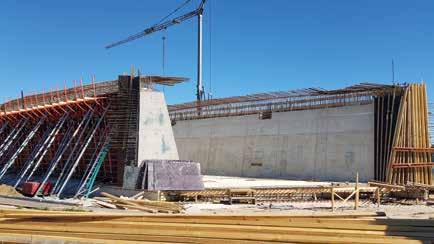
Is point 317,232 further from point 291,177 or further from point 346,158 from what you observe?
point 291,177

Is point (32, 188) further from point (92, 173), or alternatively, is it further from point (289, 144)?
point (289, 144)

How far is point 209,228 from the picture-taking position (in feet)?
30.5

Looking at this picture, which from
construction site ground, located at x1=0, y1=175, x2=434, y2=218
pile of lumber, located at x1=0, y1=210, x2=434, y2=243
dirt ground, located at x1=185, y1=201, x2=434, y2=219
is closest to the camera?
pile of lumber, located at x1=0, y1=210, x2=434, y2=243

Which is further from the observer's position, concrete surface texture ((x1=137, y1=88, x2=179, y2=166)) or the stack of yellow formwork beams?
the stack of yellow formwork beams

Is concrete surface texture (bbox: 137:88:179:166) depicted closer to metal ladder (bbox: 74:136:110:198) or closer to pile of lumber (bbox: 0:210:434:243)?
metal ladder (bbox: 74:136:110:198)

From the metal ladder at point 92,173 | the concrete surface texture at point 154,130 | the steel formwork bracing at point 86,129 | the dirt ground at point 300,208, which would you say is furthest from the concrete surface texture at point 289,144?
the metal ladder at point 92,173

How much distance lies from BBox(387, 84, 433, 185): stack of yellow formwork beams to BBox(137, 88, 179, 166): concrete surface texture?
14.1 meters

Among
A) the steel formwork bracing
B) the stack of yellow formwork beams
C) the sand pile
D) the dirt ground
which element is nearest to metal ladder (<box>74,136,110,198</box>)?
the steel formwork bracing

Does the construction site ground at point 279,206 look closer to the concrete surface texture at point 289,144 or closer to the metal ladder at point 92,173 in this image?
the metal ladder at point 92,173

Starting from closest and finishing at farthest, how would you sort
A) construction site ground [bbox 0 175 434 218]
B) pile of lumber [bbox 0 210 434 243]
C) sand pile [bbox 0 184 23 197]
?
pile of lumber [bbox 0 210 434 243] < construction site ground [bbox 0 175 434 218] < sand pile [bbox 0 184 23 197]

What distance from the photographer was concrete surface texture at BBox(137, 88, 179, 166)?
2850 cm

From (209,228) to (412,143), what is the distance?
88.8 feet

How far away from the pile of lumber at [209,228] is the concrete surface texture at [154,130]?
57.9ft

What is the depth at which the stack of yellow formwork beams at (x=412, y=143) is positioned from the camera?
33.0 metres
